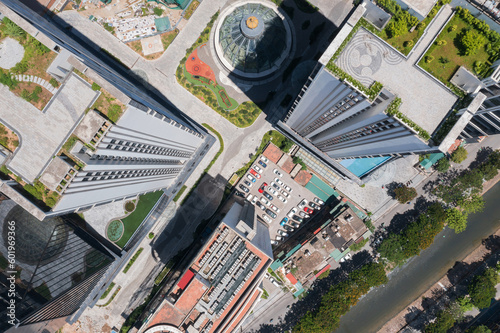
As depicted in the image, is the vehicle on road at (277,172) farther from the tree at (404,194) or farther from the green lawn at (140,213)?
the tree at (404,194)

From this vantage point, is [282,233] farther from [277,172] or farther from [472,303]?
[472,303]

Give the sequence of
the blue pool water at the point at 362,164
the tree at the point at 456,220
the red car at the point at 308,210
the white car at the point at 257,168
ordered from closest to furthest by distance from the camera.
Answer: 1. the blue pool water at the point at 362,164
2. the tree at the point at 456,220
3. the white car at the point at 257,168
4. the red car at the point at 308,210

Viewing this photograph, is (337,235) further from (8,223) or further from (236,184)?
(8,223)

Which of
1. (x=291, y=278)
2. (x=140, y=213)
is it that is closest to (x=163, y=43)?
(x=140, y=213)

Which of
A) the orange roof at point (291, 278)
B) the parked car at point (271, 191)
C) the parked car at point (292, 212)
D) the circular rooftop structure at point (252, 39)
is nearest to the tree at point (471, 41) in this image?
the circular rooftop structure at point (252, 39)

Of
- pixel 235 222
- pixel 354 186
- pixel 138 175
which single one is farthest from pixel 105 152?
pixel 354 186

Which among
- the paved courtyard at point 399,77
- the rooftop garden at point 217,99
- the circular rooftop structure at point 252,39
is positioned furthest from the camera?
the rooftop garden at point 217,99

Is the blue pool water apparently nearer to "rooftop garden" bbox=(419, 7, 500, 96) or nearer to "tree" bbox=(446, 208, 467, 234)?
"tree" bbox=(446, 208, 467, 234)
